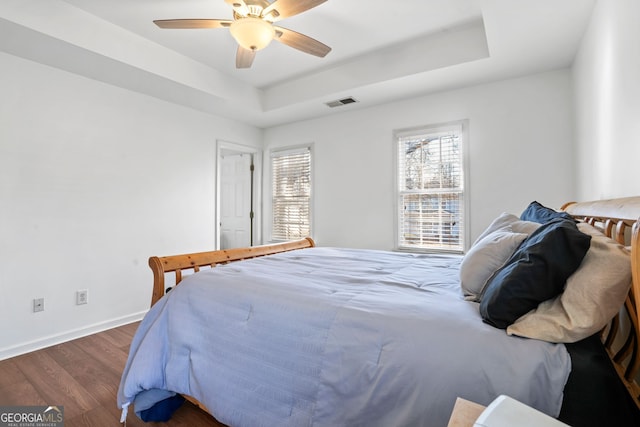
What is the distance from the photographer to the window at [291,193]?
183 inches

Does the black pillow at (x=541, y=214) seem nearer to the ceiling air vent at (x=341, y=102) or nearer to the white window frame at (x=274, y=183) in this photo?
the ceiling air vent at (x=341, y=102)

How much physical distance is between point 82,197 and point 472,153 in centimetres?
404

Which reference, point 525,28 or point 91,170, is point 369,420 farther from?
point 91,170

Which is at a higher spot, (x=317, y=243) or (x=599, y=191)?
(x=599, y=191)

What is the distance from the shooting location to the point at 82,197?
119 inches

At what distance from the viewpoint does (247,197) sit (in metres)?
5.10

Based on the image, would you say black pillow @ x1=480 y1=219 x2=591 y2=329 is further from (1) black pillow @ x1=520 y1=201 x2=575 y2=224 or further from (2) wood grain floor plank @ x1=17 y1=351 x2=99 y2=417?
(2) wood grain floor plank @ x1=17 y1=351 x2=99 y2=417

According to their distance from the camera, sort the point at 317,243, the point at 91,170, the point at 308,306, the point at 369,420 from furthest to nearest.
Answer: the point at 317,243 → the point at 91,170 → the point at 308,306 → the point at 369,420

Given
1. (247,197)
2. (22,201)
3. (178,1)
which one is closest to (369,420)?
(178,1)

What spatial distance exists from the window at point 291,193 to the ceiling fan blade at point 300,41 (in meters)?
2.13

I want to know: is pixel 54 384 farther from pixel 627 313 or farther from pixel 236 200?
pixel 236 200

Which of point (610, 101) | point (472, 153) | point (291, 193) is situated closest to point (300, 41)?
point (610, 101)

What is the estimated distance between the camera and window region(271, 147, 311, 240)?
15.2ft

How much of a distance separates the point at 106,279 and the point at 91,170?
113 centimetres
